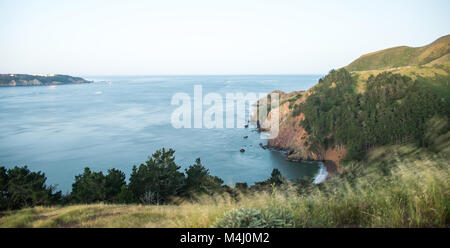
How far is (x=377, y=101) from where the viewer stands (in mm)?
46000

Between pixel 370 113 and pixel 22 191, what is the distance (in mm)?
44216

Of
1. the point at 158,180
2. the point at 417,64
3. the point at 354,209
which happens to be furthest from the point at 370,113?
the point at 417,64

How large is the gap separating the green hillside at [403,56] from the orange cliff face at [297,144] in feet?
189

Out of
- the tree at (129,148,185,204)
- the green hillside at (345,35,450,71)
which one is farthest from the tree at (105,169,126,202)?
the green hillside at (345,35,450,71)

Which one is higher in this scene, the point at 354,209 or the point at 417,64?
the point at 417,64

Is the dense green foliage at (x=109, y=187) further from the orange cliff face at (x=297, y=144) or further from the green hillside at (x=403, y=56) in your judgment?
the green hillside at (x=403, y=56)

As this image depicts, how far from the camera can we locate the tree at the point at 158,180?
16594 millimetres

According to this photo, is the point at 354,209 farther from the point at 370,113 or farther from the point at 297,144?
the point at 370,113

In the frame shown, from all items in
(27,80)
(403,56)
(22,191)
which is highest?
(403,56)

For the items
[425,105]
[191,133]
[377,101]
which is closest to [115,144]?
[191,133]

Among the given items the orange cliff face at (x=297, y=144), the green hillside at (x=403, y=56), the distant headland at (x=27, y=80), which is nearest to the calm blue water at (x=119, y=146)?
the orange cliff face at (x=297, y=144)

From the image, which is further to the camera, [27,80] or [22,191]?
[27,80]

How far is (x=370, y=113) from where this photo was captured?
4388cm
